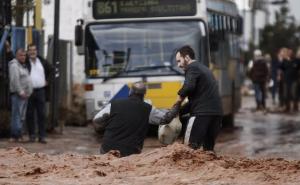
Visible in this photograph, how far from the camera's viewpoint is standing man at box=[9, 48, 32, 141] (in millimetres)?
18812

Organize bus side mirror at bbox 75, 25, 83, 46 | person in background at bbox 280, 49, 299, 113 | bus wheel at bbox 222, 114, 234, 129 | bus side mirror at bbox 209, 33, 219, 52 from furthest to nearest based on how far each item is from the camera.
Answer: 1. person in background at bbox 280, 49, 299, 113
2. bus wheel at bbox 222, 114, 234, 129
3. bus side mirror at bbox 209, 33, 219, 52
4. bus side mirror at bbox 75, 25, 83, 46

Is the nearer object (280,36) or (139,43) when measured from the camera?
(139,43)

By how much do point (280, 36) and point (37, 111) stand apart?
37659 millimetres

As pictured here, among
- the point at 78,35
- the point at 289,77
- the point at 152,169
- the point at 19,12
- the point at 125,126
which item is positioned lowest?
the point at 289,77

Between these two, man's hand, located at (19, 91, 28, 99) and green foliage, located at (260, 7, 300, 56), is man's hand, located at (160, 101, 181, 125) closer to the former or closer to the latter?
man's hand, located at (19, 91, 28, 99)

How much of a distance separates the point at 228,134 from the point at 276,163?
40.2 feet

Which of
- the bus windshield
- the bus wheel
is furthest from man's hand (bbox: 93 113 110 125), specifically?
the bus wheel

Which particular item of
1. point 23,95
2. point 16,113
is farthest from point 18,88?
point 16,113

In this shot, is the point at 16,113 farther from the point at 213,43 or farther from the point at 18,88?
the point at 213,43

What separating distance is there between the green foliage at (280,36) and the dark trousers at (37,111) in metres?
35.7

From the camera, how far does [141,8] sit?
21.5 m

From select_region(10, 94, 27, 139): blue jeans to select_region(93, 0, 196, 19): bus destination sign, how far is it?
3033mm

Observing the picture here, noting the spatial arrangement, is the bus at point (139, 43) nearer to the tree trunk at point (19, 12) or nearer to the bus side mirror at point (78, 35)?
the bus side mirror at point (78, 35)

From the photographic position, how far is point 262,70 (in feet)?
104
